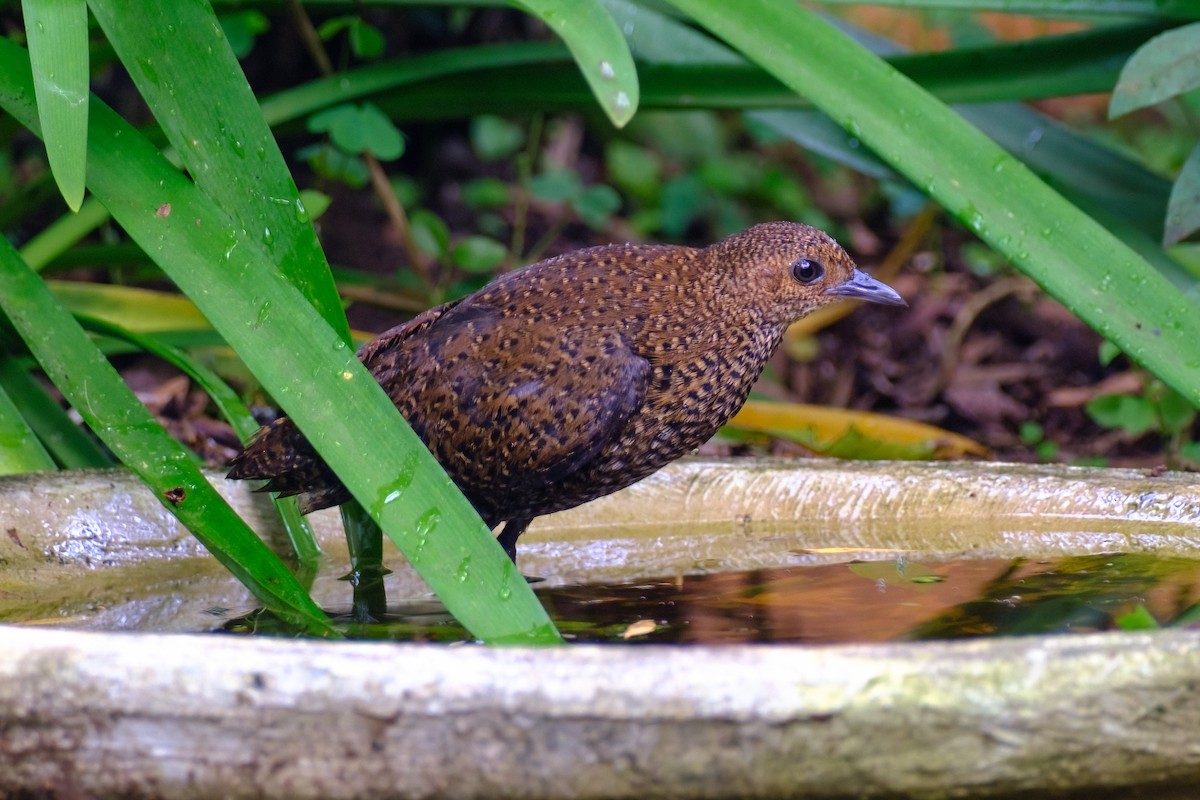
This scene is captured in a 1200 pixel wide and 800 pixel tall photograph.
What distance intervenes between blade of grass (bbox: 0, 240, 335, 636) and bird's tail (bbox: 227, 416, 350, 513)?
0.35 metres

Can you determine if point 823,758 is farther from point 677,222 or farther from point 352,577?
point 677,222

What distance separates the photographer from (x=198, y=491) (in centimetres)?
214

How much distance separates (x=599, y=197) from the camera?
561 centimetres

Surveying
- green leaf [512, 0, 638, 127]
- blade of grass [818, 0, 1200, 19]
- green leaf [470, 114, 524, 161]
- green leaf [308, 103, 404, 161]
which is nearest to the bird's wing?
green leaf [512, 0, 638, 127]

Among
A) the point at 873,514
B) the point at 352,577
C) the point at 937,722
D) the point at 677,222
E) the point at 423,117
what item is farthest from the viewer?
the point at 677,222

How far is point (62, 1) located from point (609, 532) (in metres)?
1.61

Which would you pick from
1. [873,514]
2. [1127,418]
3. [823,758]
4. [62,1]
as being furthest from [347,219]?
[823,758]

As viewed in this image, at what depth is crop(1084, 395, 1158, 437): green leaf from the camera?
4.29 m

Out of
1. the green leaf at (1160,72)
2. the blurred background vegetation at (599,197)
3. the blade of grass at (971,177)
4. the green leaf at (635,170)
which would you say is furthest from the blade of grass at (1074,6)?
the green leaf at (635,170)

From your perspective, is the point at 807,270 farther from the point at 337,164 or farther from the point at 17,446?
the point at 337,164

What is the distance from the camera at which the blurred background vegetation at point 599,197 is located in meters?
2.07

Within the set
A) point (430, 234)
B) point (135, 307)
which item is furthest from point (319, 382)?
point (430, 234)

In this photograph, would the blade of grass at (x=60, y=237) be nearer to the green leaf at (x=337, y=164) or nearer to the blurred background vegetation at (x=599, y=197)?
the blurred background vegetation at (x=599, y=197)

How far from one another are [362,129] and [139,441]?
216 cm
